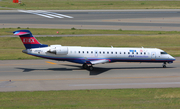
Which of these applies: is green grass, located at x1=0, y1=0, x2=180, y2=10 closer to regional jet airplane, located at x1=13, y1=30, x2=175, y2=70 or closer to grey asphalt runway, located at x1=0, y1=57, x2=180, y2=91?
grey asphalt runway, located at x1=0, y1=57, x2=180, y2=91

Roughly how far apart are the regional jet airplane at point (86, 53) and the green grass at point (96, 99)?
380 inches

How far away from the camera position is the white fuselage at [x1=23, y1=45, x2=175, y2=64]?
3506 centimetres

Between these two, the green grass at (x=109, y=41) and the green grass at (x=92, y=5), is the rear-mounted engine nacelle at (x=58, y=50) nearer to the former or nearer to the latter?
the green grass at (x=109, y=41)

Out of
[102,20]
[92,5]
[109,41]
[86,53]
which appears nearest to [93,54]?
[86,53]

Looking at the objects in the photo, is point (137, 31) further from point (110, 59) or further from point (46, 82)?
point (46, 82)

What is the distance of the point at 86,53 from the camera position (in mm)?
36031

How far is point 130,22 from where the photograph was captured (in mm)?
77062

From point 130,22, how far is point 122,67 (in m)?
40.6

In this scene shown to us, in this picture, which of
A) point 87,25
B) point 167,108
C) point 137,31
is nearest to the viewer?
point 167,108

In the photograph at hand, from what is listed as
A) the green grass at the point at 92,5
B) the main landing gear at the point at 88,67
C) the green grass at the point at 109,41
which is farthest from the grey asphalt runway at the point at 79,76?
the green grass at the point at 92,5

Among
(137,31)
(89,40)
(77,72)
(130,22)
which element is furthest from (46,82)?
(130,22)

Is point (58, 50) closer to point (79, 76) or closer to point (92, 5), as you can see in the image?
point (79, 76)

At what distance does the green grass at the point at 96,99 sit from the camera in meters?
21.9

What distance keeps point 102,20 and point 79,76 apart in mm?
48367
